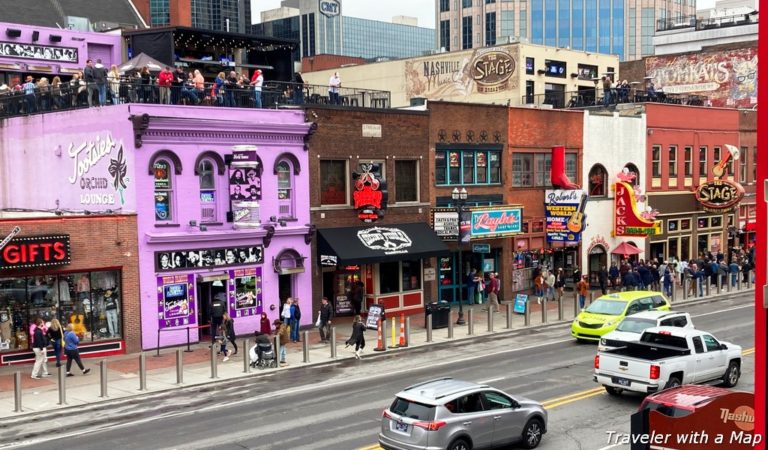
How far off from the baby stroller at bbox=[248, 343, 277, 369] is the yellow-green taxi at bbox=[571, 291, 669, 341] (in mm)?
10534

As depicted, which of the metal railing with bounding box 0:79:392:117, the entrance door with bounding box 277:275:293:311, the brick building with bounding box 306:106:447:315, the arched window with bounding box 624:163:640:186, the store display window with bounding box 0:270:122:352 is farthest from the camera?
the arched window with bounding box 624:163:640:186

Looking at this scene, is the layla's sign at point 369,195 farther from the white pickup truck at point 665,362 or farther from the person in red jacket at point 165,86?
the white pickup truck at point 665,362

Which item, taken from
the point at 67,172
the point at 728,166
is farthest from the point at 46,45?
the point at 728,166

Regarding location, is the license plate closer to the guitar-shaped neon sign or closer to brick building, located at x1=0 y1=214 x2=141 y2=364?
brick building, located at x1=0 y1=214 x2=141 y2=364

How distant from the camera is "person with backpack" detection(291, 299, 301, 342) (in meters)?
30.4

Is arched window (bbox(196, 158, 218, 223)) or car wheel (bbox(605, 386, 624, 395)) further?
arched window (bbox(196, 158, 218, 223))

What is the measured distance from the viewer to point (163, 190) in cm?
2962

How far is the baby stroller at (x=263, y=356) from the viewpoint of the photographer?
26.1 m

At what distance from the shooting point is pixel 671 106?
166 ft

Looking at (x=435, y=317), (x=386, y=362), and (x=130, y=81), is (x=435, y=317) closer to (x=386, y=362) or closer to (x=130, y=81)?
(x=386, y=362)

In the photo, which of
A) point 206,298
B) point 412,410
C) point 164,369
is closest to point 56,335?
point 164,369

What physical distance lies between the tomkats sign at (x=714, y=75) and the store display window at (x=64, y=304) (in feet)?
162

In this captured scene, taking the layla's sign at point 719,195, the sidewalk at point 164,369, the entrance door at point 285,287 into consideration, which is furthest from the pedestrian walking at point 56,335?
the layla's sign at point 719,195

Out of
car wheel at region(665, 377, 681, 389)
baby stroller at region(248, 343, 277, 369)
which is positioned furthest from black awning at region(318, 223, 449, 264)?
car wheel at region(665, 377, 681, 389)
